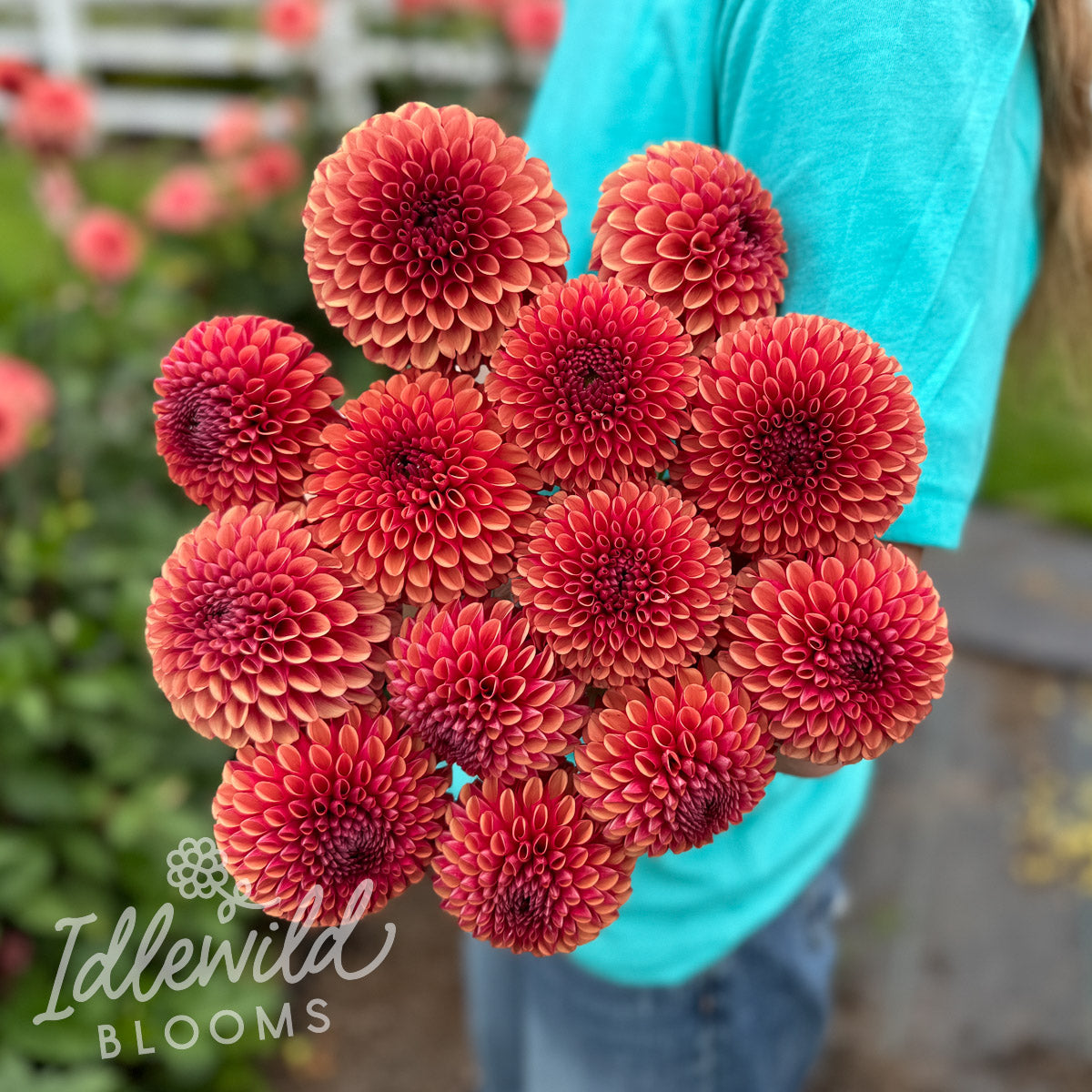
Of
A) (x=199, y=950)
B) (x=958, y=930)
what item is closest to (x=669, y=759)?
(x=199, y=950)

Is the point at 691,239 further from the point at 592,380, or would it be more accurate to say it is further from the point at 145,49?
the point at 145,49

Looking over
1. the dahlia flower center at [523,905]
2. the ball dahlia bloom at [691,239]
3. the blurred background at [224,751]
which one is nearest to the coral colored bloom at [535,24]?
the blurred background at [224,751]

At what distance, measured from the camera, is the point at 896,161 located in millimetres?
546

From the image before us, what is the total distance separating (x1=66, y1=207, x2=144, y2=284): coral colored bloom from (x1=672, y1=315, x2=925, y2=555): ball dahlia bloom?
67.0 inches

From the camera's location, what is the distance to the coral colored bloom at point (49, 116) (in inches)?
72.1

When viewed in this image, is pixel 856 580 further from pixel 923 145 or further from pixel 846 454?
pixel 923 145

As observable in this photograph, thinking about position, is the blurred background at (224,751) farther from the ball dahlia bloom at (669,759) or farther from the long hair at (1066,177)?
the ball dahlia bloom at (669,759)

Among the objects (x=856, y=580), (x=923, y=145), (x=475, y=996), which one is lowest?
(x=475, y=996)

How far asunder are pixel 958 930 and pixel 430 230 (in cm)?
185

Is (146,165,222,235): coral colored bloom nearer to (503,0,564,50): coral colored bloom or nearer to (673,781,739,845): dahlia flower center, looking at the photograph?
(503,0,564,50): coral colored bloom

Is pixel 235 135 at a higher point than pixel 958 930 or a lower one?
higher

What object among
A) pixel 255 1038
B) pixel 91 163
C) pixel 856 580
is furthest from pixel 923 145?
pixel 91 163

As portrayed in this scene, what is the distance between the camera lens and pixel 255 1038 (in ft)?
5.09

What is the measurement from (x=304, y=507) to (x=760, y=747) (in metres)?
0.24
